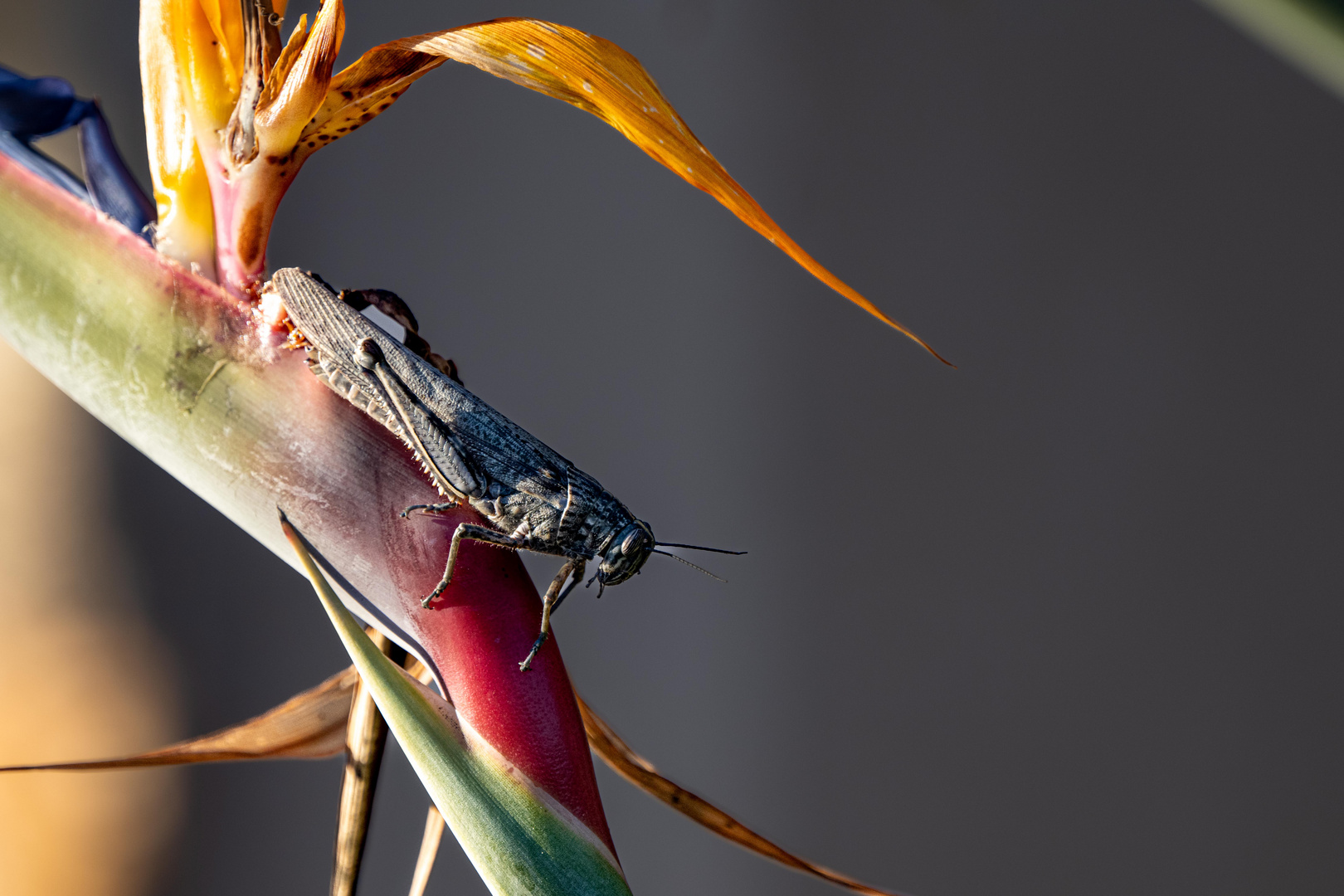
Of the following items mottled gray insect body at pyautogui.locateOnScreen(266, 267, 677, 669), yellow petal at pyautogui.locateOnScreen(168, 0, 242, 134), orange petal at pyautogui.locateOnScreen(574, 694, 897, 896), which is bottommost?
orange petal at pyautogui.locateOnScreen(574, 694, 897, 896)

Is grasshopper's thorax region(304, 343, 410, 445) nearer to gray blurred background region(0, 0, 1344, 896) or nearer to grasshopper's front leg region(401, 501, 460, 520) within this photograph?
grasshopper's front leg region(401, 501, 460, 520)

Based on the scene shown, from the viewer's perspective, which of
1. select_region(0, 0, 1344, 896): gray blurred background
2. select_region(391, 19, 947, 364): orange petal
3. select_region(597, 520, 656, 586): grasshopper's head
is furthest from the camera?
select_region(0, 0, 1344, 896): gray blurred background

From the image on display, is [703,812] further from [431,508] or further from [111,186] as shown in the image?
[111,186]

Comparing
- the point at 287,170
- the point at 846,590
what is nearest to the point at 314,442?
the point at 287,170

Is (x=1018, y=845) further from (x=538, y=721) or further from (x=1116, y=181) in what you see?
(x=538, y=721)

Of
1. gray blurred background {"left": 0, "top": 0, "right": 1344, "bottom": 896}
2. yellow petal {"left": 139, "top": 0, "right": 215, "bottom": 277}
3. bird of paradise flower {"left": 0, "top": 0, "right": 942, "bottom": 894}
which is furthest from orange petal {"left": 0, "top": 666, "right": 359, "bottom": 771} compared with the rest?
gray blurred background {"left": 0, "top": 0, "right": 1344, "bottom": 896}

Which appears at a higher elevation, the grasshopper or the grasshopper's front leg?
the grasshopper
